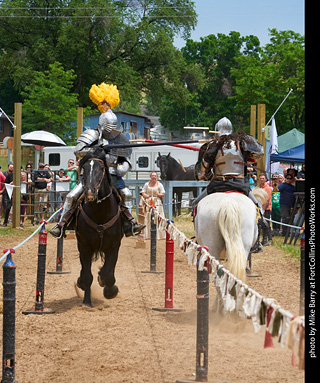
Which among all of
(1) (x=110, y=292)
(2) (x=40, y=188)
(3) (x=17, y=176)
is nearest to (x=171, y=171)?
(2) (x=40, y=188)

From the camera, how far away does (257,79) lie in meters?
57.2

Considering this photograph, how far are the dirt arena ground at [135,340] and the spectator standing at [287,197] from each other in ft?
20.9

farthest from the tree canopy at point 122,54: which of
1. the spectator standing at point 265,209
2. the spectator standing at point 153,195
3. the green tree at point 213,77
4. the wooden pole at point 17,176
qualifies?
the spectator standing at point 265,209

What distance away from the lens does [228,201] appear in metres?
7.95

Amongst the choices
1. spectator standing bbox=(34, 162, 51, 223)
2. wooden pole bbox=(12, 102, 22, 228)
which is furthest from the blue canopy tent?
wooden pole bbox=(12, 102, 22, 228)

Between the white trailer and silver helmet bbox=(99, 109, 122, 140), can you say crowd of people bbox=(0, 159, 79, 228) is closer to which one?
the white trailer

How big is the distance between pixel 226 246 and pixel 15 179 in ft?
48.2

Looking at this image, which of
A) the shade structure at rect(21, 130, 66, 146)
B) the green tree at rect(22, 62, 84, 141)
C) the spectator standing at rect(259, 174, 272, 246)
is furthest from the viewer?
the green tree at rect(22, 62, 84, 141)

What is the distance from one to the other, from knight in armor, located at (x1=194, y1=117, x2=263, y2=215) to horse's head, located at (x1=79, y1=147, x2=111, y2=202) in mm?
1379

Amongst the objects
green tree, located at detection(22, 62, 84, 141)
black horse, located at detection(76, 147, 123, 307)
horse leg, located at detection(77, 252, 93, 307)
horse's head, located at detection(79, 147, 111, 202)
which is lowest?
horse leg, located at detection(77, 252, 93, 307)

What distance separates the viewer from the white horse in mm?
7668

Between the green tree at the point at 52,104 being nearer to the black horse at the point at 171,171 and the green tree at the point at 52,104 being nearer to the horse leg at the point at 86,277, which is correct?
the black horse at the point at 171,171
